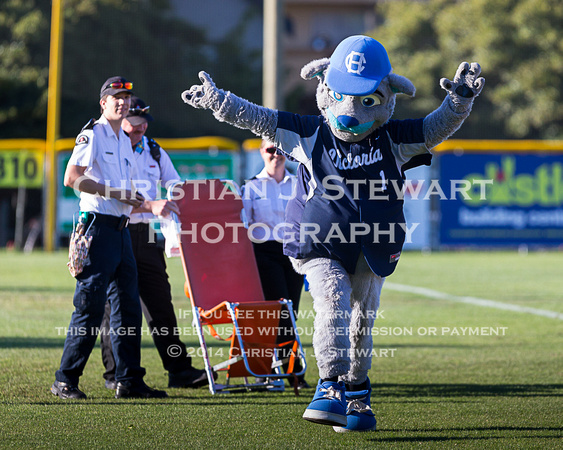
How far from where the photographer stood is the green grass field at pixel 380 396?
451 cm

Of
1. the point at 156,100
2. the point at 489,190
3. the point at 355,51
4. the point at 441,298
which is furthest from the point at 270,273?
the point at 156,100

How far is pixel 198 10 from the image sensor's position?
35.7 m

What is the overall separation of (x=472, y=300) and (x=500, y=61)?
23.2m

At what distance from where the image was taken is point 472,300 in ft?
37.2

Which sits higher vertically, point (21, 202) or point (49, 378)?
point (21, 202)

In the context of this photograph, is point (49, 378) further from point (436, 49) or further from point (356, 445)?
point (436, 49)

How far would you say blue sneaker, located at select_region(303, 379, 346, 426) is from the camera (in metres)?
4.43

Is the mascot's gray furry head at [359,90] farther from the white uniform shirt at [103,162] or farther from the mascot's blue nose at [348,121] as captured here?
the white uniform shirt at [103,162]

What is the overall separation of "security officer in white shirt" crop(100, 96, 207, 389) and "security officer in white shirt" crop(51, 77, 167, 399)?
43 centimetres

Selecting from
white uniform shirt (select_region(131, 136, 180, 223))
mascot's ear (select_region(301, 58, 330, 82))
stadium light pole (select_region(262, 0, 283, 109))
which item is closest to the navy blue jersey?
mascot's ear (select_region(301, 58, 330, 82))

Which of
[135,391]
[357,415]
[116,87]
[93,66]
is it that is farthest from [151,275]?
[93,66]

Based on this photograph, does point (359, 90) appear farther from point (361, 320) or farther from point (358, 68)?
point (361, 320)

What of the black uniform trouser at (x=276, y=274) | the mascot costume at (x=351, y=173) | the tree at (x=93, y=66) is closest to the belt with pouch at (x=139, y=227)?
the black uniform trouser at (x=276, y=274)

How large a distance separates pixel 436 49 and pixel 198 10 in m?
9.53
